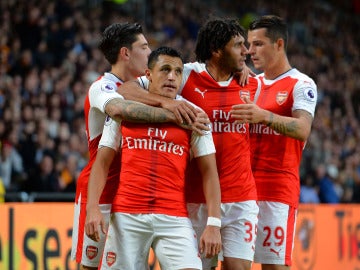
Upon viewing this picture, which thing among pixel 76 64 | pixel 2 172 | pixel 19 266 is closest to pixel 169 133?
pixel 19 266

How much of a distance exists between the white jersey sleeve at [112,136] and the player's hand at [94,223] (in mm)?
438

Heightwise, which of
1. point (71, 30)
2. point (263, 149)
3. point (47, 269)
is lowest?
point (47, 269)

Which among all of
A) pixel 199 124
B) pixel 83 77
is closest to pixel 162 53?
pixel 199 124

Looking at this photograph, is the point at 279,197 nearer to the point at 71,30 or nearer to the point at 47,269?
the point at 47,269

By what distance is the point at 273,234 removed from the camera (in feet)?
21.9

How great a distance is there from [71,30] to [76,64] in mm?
1038

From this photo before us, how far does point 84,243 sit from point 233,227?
112cm

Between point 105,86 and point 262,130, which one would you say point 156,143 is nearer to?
point 105,86

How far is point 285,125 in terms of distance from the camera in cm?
620

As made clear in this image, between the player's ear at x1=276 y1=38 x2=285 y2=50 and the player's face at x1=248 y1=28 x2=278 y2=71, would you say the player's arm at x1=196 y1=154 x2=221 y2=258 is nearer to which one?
the player's face at x1=248 y1=28 x2=278 y2=71

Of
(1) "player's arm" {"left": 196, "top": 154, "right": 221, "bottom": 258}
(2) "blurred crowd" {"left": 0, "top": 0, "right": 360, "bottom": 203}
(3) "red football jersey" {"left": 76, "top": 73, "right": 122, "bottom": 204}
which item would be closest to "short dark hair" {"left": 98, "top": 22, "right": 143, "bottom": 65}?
(3) "red football jersey" {"left": 76, "top": 73, "right": 122, "bottom": 204}

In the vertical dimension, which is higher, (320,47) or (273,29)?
(320,47)

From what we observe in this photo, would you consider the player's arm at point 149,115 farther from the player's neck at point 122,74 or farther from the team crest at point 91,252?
the team crest at point 91,252

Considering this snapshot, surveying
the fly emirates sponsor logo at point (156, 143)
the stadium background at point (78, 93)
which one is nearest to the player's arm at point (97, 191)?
the fly emirates sponsor logo at point (156, 143)
